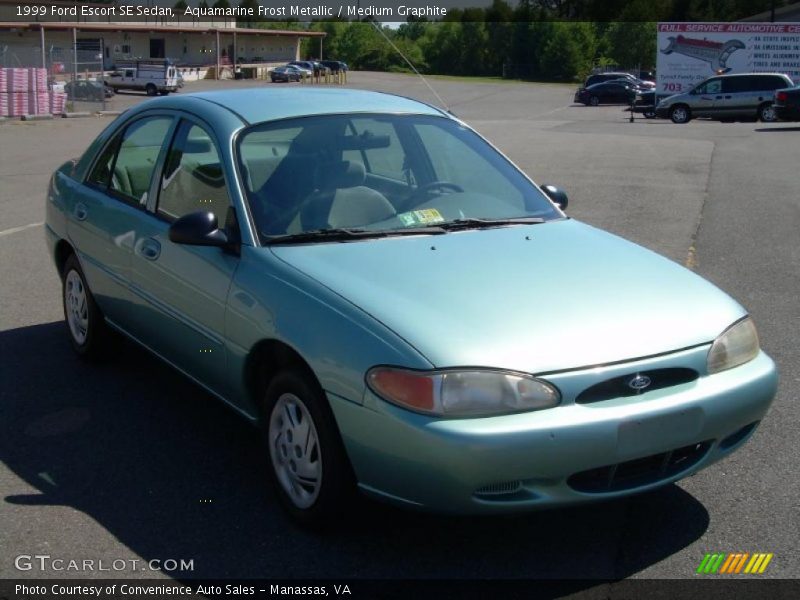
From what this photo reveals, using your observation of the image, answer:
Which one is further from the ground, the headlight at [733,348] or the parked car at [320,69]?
the parked car at [320,69]

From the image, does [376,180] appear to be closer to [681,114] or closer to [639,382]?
[639,382]

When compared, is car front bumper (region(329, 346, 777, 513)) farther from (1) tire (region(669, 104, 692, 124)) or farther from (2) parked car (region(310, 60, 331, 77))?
(2) parked car (region(310, 60, 331, 77))

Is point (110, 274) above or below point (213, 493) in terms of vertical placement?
above

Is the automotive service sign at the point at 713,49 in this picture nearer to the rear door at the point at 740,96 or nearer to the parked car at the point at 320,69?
the rear door at the point at 740,96

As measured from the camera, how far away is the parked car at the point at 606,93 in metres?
50.6

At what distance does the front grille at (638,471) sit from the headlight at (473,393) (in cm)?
32

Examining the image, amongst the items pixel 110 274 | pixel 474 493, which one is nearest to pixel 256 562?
pixel 474 493

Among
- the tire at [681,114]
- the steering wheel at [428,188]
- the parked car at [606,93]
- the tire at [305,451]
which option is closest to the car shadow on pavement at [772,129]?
the tire at [681,114]

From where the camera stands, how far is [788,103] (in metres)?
31.2

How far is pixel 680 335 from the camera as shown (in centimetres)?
373

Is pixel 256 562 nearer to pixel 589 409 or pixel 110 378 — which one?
pixel 589 409

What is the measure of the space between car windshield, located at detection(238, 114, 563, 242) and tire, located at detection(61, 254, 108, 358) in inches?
Answer: 68.0

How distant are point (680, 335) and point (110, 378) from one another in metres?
3.45

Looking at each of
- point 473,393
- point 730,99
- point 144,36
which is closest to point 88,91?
point 730,99
